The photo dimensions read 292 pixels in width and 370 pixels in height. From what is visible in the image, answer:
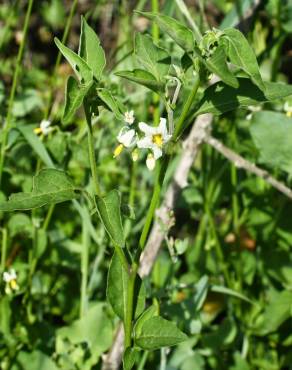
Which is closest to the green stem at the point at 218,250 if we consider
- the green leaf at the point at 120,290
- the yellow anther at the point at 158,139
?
the green leaf at the point at 120,290

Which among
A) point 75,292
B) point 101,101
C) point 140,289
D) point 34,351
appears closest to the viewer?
point 101,101

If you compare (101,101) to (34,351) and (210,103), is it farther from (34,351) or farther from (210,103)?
(34,351)

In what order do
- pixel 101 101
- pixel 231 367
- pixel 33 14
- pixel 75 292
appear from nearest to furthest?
pixel 101 101 → pixel 231 367 → pixel 75 292 → pixel 33 14

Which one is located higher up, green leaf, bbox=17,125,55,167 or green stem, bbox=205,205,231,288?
green leaf, bbox=17,125,55,167

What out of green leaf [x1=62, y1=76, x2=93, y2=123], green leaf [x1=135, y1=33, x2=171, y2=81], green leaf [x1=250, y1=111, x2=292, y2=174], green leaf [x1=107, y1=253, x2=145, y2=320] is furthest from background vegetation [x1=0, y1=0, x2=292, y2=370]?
green leaf [x1=62, y1=76, x2=93, y2=123]

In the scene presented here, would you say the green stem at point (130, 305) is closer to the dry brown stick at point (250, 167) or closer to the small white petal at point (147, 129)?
the small white petal at point (147, 129)

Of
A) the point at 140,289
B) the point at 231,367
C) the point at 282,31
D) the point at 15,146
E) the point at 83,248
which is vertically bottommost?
the point at 231,367

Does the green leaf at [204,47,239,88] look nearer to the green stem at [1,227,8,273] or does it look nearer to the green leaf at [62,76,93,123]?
the green leaf at [62,76,93,123]

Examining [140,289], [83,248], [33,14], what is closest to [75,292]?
[83,248]
